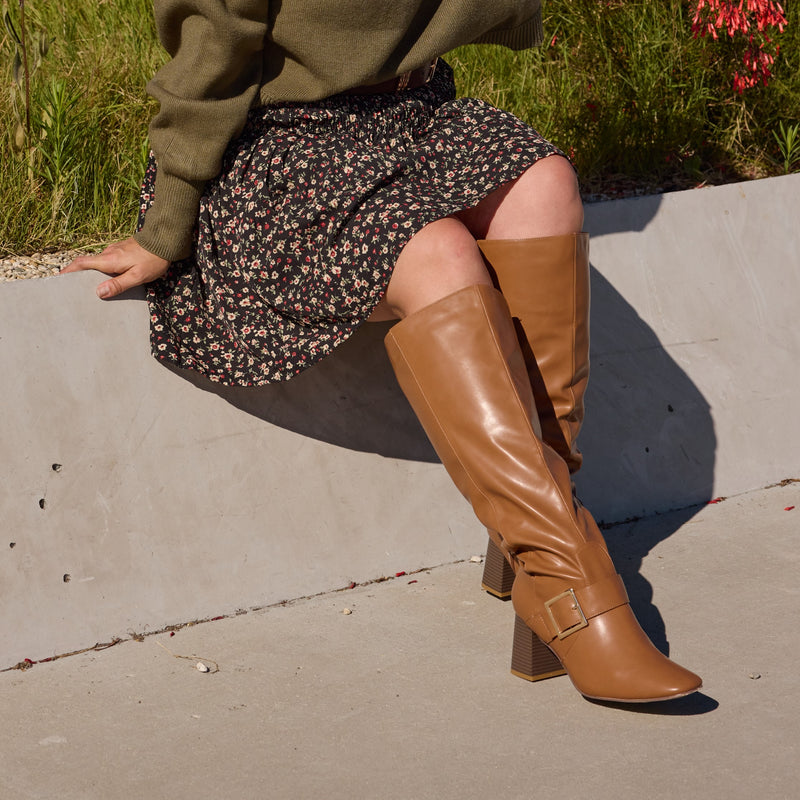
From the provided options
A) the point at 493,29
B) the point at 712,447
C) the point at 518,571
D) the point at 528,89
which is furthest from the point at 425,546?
the point at 528,89

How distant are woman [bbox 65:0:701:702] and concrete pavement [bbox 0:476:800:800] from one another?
92 mm

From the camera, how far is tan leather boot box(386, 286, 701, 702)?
1.68m

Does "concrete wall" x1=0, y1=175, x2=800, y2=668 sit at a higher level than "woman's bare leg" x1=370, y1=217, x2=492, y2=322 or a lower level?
lower

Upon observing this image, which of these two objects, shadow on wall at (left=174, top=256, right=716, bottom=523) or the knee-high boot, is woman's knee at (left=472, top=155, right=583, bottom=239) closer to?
the knee-high boot

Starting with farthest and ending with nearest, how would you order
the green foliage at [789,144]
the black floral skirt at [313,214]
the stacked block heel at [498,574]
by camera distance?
the green foliage at [789,144] → the stacked block heel at [498,574] → the black floral skirt at [313,214]

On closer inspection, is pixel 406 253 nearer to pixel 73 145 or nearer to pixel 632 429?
pixel 632 429

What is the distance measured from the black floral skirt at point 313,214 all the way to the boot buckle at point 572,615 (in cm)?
58

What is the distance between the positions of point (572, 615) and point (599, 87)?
208 centimetres

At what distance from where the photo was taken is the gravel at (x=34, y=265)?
2.38m

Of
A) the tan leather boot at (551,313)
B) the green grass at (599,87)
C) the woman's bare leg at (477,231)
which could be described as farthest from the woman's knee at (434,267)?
the green grass at (599,87)

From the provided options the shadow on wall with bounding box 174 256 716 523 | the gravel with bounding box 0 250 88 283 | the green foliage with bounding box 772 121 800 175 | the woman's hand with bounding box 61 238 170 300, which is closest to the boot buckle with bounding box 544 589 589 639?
the shadow on wall with bounding box 174 256 716 523

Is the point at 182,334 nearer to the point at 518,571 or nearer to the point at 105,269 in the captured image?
the point at 105,269

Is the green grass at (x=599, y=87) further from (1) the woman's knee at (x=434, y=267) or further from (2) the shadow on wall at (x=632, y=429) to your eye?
(1) the woman's knee at (x=434, y=267)

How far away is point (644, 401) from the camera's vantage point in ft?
8.61
